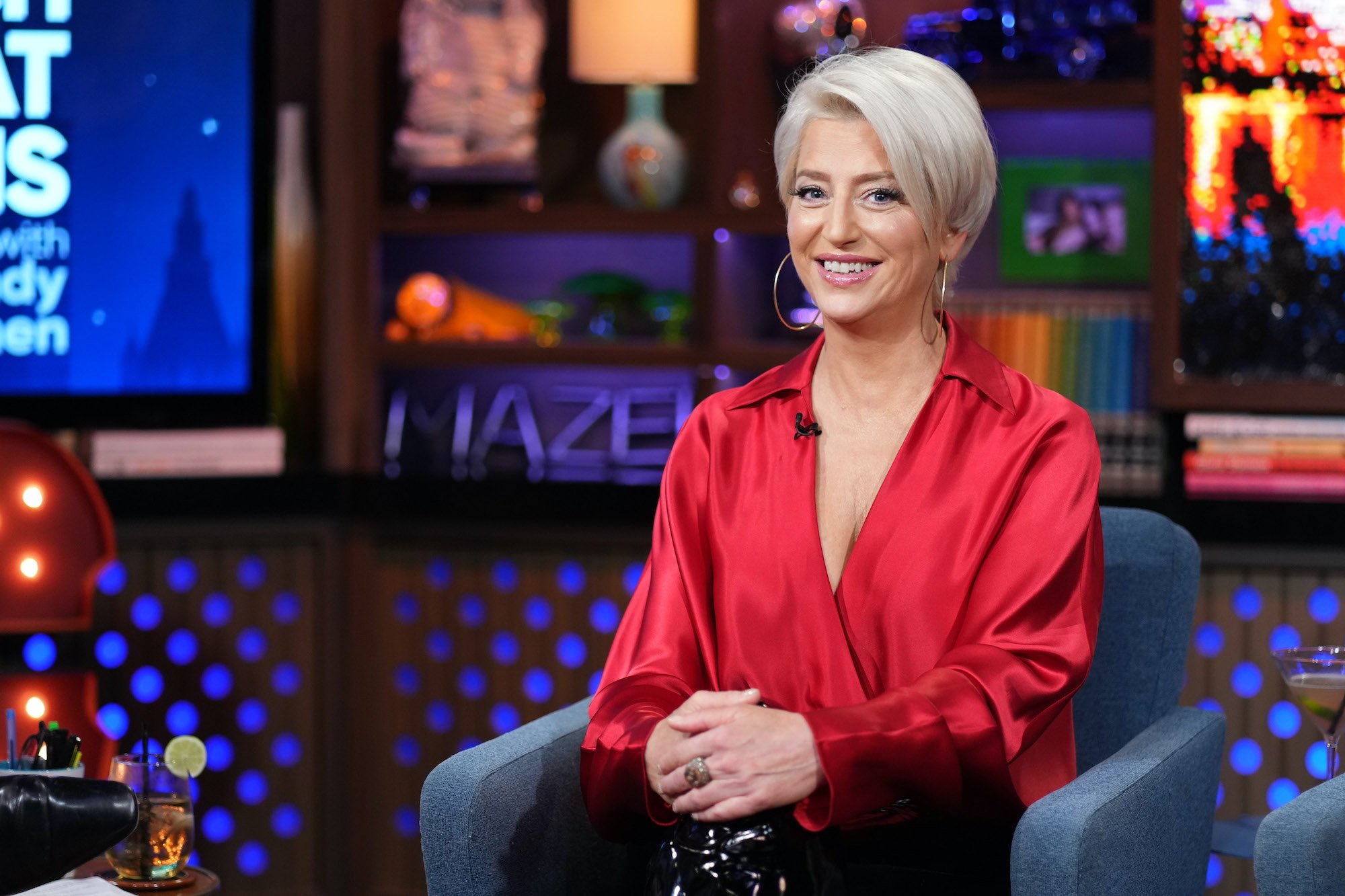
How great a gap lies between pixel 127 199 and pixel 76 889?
2094mm

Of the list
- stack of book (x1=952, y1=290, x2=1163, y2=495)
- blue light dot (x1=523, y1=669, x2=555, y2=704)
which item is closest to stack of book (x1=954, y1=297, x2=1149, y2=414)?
stack of book (x1=952, y1=290, x2=1163, y2=495)

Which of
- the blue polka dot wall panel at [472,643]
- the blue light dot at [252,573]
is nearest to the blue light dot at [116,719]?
the blue light dot at [252,573]

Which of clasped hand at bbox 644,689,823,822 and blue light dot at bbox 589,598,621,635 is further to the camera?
blue light dot at bbox 589,598,621,635

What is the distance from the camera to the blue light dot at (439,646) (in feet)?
11.0

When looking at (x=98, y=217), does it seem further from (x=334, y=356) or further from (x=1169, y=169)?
(x=1169, y=169)

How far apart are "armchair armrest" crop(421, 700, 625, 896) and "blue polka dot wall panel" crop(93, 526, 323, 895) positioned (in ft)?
5.03

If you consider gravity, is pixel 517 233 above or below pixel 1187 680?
above

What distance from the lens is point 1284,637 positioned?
9.73ft

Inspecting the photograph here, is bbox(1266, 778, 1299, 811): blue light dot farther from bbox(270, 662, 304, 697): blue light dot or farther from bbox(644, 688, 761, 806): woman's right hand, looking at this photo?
bbox(270, 662, 304, 697): blue light dot

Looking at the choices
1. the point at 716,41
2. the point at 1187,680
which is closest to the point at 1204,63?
the point at 716,41

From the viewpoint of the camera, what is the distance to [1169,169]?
10.1 ft

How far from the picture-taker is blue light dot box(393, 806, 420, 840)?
337cm

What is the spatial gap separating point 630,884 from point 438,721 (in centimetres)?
149

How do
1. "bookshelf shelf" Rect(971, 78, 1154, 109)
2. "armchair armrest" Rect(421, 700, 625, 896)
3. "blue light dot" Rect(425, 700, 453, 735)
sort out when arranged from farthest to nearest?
"blue light dot" Rect(425, 700, 453, 735) < "bookshelf shelf" Rect(971, 78, 1154, 109) < "armchair armrest" Rect(421, 700, 625, 896)
